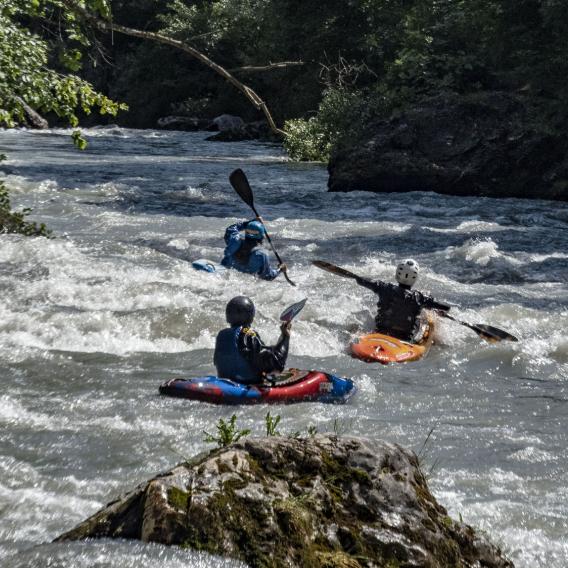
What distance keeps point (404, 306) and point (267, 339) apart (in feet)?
4.51

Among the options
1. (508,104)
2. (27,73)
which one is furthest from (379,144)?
(27,73)

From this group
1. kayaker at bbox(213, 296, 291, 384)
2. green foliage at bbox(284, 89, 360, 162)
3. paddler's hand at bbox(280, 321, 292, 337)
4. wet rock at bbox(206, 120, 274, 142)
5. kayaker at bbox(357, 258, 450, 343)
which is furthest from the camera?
wet rock at bbox(206, 120, 274, 142)

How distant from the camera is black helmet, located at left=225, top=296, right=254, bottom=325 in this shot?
6660mm

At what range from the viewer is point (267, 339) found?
8930 millimetres

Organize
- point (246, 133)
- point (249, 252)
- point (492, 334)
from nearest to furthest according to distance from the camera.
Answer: point (492, 334) → point (249, 252) → point (246, 133)

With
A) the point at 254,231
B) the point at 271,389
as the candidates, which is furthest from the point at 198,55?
the point at 254,231

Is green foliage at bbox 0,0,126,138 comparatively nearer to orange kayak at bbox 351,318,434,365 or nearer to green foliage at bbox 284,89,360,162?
orange kayak at bbox 351,318,434,365

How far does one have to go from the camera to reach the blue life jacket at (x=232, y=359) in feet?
22.2

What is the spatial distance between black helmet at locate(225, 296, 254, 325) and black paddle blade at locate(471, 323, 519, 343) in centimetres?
300

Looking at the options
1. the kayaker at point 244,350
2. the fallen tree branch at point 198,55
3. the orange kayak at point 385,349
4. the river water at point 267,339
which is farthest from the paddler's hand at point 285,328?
the orange kayak at point 385,349

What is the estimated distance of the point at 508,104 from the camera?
20.3 metres

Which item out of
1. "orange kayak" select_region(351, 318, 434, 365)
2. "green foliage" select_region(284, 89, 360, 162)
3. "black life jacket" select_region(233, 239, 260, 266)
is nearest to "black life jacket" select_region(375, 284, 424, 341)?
A: "orange kayak" select_region(351, 318, 434, 365)

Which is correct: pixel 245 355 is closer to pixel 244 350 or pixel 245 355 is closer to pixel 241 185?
pixel 244 350

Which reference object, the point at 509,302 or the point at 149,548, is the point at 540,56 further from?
the point at 149,548
